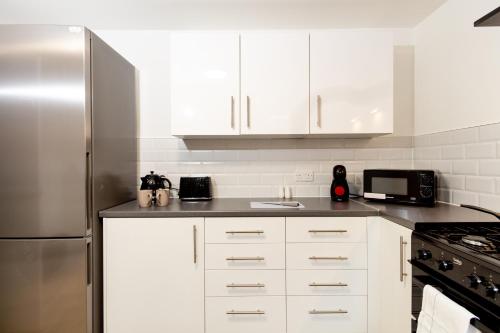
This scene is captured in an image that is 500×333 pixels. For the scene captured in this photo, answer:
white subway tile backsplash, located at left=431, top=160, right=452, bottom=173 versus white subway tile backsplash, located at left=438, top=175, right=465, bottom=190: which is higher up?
white subway tile backsplash, located at left=431, top=160, right=452, bottom=173

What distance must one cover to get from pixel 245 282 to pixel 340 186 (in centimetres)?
96

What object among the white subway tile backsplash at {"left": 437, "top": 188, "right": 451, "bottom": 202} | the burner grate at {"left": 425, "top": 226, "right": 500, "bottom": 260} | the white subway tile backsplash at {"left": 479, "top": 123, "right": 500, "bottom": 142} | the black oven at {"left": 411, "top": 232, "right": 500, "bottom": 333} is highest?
the white subway tile backsplash at {"left": 479, "top": 123, "right": 500, "bottom": 142}

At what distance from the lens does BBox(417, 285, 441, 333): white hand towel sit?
3.53 feet

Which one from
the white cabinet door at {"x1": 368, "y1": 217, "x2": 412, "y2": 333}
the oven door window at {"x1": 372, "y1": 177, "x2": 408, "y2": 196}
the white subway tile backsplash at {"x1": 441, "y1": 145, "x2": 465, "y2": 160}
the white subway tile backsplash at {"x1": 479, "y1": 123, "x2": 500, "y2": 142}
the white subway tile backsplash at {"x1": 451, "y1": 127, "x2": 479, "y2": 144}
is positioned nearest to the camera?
the white cabinet door at {"x1": 368, "y1": 217, "x2": 412, "y2": 333}

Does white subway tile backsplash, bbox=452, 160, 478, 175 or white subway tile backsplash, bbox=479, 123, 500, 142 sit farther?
white subway tile backsplash, bbox=452, 160, 478, 175

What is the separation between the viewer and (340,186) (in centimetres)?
219

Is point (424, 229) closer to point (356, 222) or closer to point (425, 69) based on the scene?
point (356, 222)

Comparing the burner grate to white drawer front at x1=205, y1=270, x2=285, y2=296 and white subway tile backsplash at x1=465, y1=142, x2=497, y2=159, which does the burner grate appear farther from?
white drawer front at x1=205, y1=270, x2=285, y2=296

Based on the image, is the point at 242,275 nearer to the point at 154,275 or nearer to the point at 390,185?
the point at 154,275

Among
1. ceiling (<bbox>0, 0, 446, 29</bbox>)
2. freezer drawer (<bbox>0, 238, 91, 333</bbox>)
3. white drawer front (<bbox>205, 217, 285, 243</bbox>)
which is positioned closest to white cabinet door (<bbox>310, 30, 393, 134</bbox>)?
ceiling (<bbox>0, 0, 446, 29</bbox>)

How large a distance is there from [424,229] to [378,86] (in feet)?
3.50

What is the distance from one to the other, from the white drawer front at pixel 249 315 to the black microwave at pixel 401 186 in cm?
95

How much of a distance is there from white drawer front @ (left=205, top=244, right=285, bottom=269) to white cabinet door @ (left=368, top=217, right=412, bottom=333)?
0.53 meters

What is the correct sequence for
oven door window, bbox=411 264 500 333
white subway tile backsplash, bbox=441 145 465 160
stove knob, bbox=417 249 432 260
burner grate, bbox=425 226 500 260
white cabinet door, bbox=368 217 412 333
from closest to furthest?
oven door window, bbox=411 264 500 333 → burner grate, bbox=425 226 500 260 → stove knob, bbox=417 249 432 260 → white cabinet door, bbox=368 217 412 333 → white subway tile backsplash, bbox=441 145 465 160
